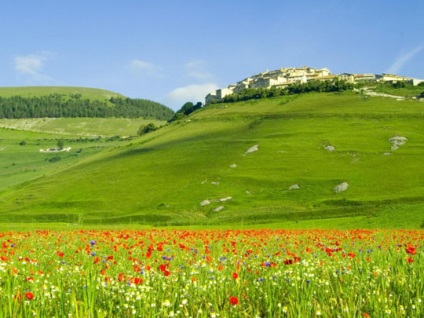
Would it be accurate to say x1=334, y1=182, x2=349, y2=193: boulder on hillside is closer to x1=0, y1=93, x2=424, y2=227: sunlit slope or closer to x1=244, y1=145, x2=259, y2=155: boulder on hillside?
x1=0, y1=93, x2=424, y2=227: sunlit slope

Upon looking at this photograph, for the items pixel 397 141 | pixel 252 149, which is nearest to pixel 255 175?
pixel 252 149

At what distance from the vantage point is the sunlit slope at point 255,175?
8969 centimetres

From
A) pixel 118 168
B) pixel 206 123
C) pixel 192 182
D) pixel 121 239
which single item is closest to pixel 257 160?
pixel 192 182

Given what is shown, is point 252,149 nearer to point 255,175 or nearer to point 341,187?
point 255,175

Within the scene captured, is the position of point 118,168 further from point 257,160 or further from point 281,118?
point 281,118

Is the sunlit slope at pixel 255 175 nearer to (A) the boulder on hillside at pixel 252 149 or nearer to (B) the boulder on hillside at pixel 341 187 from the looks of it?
(A) the boulder on hillside at pixel 252 149

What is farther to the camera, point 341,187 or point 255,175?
point 255,175

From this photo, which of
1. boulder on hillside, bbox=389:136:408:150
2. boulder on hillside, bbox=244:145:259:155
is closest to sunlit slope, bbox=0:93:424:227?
boulder on hillside, bbox=244:145:259:155

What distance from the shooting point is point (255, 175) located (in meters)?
112

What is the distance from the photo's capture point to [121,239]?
21469 millimetres

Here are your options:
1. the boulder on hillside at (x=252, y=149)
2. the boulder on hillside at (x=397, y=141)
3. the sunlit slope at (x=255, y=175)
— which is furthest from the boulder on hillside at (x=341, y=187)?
the boulder on hillside at (x=252, y=149)

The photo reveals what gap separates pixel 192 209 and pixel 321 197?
2472cm

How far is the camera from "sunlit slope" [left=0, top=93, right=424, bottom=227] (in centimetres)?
8969

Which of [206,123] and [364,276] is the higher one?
[206,123]
